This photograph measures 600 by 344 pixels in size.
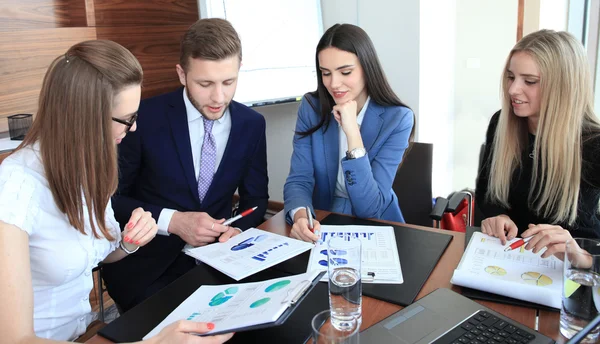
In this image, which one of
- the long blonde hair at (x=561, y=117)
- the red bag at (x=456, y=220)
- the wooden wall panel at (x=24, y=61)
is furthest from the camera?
the red bag at (x=456, y=220)

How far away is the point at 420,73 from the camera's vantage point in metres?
2.84

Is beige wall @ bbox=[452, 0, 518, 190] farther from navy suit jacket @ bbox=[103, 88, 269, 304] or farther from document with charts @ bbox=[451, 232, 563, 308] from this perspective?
document with charts @ bbox=[451, 232, 563, 308]

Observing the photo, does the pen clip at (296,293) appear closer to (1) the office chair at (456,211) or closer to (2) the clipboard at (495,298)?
(2) the clipboard at (495,298)

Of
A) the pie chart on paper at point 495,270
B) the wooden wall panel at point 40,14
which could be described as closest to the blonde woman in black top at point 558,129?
the pie chart on paper at point 495,270

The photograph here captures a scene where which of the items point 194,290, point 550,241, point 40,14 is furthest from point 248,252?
point 40,14

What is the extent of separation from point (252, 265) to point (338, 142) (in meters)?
0.85

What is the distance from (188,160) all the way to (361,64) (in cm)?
75

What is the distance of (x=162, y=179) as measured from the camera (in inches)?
71.4

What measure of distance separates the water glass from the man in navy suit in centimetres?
78

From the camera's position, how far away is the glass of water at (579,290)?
912 millimetres

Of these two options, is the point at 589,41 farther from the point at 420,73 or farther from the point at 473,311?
the point at 473,311

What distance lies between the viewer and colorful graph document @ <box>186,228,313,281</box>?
4.06 ft

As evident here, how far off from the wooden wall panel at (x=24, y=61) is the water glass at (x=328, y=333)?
6.17 feet

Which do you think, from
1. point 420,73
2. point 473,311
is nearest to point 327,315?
point 473,311
